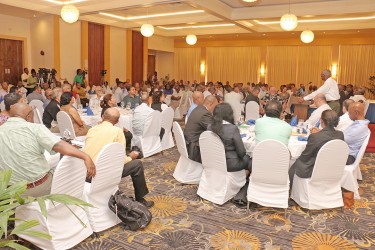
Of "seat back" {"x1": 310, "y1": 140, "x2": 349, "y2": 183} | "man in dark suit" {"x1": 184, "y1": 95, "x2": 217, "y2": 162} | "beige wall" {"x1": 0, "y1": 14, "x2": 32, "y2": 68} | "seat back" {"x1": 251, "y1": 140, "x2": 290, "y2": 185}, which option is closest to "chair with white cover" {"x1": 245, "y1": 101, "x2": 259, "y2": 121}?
"man in dark suit" {"x1": 184, "y1": 95, "x2": 217, "y2": 162}

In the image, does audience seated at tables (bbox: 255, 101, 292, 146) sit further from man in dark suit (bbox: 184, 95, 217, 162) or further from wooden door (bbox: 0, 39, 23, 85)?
wooden door (bbox: 0, 39, 23, 85)

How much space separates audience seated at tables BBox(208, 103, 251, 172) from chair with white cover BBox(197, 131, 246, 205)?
7 centimetres

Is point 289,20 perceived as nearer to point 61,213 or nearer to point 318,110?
point 318,110

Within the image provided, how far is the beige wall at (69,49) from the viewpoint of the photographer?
12.7 metres

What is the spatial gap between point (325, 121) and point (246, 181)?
1.28 meters

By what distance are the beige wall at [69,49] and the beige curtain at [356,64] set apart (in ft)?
40.6

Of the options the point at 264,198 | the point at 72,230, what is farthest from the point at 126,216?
the point at 264,198

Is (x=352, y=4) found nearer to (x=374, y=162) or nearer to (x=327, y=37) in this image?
(x=374, y=162)

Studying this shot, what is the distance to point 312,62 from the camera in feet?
59.4

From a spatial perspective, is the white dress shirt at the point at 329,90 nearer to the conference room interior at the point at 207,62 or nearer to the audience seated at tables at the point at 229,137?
the conference room interior at the point at 207,62

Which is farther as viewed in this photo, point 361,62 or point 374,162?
point 361,62

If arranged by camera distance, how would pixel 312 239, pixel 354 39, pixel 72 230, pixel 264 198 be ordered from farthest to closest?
1. pixel 354 39
2. pixel 264 198
3. pixel 312 239
4. pixel 72 230

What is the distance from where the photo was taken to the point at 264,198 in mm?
3990

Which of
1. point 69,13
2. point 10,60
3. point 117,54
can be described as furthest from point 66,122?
point 117,54
